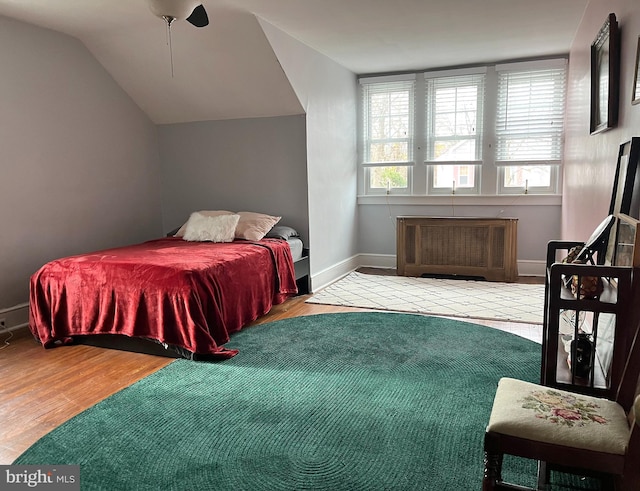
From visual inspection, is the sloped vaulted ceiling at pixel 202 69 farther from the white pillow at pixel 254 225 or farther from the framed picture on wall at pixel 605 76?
the framed picture on wall at pixel 605 76

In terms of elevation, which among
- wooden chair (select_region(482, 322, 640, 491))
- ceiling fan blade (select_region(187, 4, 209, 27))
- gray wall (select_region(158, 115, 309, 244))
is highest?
ceiling fan blade (select_region(187, 4, 209, 27))

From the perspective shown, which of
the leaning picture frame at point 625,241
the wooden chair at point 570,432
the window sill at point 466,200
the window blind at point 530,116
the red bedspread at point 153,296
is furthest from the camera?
the window sill at point 466,200

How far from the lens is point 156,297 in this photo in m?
3.13

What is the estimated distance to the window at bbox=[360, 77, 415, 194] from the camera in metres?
5.82

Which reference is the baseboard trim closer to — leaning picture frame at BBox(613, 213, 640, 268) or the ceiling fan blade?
the ceiling fan blade

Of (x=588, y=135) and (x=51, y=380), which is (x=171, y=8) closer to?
(x=51, y=380)

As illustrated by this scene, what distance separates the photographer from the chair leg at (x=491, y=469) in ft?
4.64

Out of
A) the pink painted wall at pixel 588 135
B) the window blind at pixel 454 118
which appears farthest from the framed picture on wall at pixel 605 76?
the window blind at pixel 454 118

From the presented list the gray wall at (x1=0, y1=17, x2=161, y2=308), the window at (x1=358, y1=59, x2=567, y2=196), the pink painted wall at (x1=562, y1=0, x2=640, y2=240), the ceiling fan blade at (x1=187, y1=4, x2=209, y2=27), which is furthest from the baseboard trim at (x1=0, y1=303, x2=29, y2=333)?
the pink painted wall at (x1=562, y1=0, x2=640, y2=240)

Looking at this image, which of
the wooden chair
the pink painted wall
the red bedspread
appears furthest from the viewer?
the red bedspread

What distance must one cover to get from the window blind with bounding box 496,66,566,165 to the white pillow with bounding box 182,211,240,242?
318cm

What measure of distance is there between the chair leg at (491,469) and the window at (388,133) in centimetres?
476

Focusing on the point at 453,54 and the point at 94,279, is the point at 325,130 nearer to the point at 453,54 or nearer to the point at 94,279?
the point at 453,54

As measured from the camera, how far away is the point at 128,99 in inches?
195
